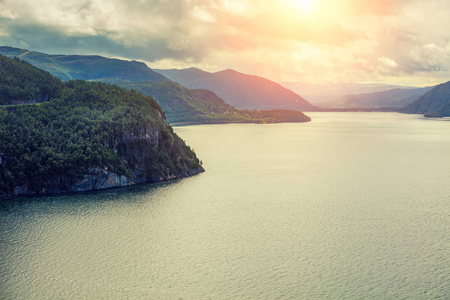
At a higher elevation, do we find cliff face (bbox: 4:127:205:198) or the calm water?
cliff face (bbox: 4:127:205:198)

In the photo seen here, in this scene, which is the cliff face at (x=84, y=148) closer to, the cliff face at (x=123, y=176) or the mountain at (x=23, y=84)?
the cliff face at (x=123, y=176)

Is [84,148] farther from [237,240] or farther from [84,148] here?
[237,240]

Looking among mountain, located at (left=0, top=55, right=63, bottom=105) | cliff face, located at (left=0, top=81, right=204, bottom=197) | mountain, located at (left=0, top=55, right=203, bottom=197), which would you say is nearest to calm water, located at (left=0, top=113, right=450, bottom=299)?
cliff face, located at (left=0, top=81, right=204, bottom=197)

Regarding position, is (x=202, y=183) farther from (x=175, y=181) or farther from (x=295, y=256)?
(x=295, y=256)

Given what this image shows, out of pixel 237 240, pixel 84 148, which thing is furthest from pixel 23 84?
pixel 237 240

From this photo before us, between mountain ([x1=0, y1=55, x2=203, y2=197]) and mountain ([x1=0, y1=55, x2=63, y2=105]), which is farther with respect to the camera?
mountain ([x1=0, y1=55, x2=63, y2=105])

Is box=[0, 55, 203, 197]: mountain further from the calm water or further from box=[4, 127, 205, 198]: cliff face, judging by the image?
the calm water
